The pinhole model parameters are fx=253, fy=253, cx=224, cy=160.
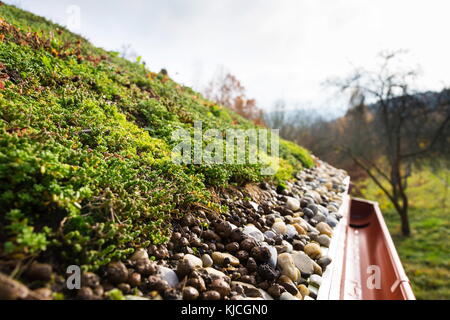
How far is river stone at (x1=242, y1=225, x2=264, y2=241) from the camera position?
2.21 m

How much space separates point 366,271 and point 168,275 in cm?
248

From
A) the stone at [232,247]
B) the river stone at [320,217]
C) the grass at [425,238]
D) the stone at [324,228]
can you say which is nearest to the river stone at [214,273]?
the stone at [232,247]

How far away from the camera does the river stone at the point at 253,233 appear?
2.21 metres

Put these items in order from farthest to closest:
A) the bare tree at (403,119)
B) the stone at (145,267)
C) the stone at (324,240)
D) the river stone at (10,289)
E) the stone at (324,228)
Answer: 1. the bare tree at (403,119)
2. the stone at (324,228)
3. the stone at (324,240)
4. the stone at (145,267)
5. the river stone at (10,289)

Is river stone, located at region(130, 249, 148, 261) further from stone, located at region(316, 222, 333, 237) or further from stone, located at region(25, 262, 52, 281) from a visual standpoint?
stone, located at region(316, 222, 333, 237)

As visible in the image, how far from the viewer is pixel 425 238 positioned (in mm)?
11273

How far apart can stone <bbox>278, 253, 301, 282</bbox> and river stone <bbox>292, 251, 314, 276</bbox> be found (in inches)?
3.6

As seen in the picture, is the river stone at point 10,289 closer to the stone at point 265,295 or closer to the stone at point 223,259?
the stone at point 223,259

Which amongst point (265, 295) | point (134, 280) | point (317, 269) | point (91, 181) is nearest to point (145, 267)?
point (134, 280)

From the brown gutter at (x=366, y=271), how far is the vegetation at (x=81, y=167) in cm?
121

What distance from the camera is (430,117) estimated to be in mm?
12312

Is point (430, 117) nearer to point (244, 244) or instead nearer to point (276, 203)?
point (276, 203)

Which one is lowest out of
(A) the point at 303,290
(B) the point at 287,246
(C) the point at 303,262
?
(A) the point at 303,290

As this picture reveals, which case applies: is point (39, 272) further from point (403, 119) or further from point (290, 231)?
point (403, 119)
